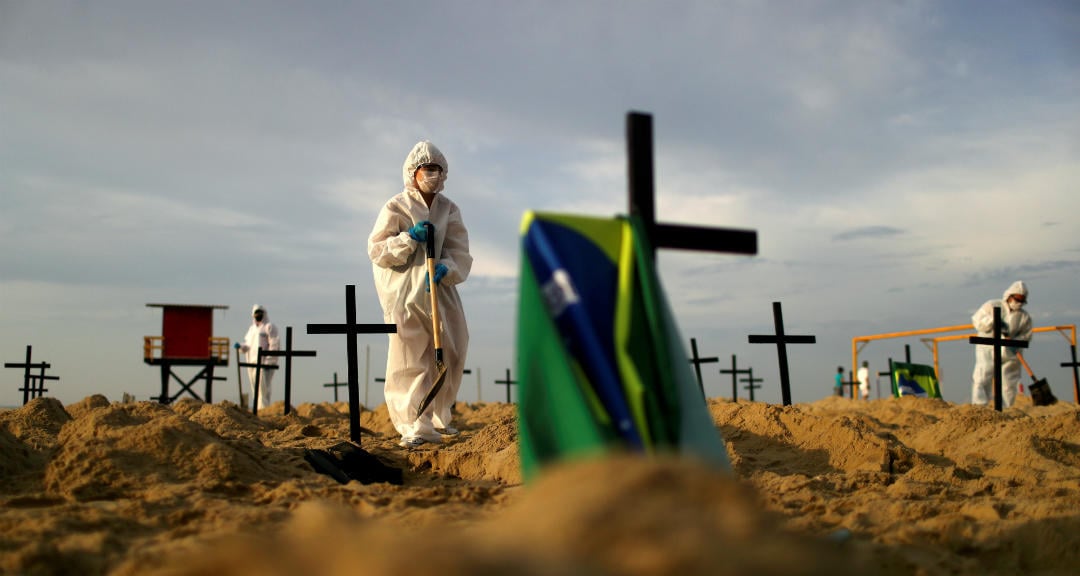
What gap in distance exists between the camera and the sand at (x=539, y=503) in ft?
4.83

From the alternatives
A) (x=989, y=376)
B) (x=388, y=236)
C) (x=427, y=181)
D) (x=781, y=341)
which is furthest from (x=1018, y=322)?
(x=388, y=236)

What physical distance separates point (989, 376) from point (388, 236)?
42.5ft

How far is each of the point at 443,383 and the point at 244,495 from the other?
164 inches

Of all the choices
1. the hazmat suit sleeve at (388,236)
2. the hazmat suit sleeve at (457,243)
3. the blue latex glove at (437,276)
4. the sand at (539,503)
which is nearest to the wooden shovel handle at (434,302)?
the blue latex glove at (437,276)

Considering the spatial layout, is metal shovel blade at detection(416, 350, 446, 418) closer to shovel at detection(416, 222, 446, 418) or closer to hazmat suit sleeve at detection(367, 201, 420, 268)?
shovel at detection(416, 222, 446, 418)

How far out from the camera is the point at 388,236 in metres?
8.39

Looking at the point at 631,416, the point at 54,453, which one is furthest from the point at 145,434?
the point at 631,416

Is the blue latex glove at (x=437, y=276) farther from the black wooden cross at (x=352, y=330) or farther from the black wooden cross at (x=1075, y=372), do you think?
the black wooden cross at (x=1075, y=372)

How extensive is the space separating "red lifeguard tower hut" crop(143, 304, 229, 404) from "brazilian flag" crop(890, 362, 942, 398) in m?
16.0

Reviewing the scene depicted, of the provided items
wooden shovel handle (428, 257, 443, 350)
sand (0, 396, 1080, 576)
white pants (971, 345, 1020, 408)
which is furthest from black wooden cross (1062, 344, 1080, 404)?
wooden shovel handle (428, 257, 443, 350)

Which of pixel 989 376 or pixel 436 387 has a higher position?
pixel 436 387

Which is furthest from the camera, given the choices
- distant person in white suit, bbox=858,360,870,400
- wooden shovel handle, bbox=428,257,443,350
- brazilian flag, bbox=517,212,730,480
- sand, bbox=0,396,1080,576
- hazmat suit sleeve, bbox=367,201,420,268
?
distant person in white suit, bbox=858,360,870,400

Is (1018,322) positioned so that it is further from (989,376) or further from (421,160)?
(421,160)

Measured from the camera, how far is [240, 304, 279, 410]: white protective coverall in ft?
58.8
